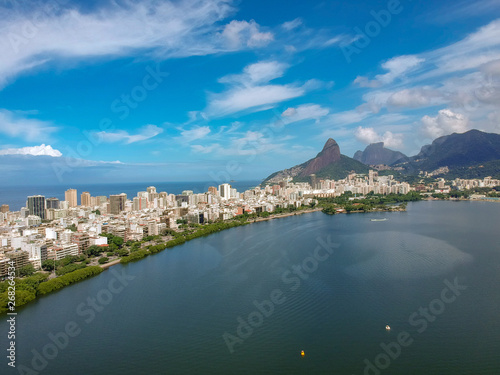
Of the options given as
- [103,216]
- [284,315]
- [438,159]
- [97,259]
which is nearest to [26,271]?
[97,259]

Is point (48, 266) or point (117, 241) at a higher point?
point (117, 241)

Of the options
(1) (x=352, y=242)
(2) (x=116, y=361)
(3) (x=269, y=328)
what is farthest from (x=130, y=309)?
(1) (x=352, y=242)

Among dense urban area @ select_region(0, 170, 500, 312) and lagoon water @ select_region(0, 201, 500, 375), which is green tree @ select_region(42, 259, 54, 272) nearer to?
dense urban area @ select_region(0, 170, 500, 312)

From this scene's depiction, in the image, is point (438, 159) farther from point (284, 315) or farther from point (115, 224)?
point (284, 315)

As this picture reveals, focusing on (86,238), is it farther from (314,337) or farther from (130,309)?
(314,337)

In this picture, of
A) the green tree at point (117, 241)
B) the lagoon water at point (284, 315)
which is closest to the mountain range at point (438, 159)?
the green tree at point (117, 241)

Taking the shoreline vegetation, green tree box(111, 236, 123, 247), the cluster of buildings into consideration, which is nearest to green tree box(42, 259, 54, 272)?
the shoreline vegetation

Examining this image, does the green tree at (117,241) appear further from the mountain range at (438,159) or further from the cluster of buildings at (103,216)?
the mountain range at (438,159)
